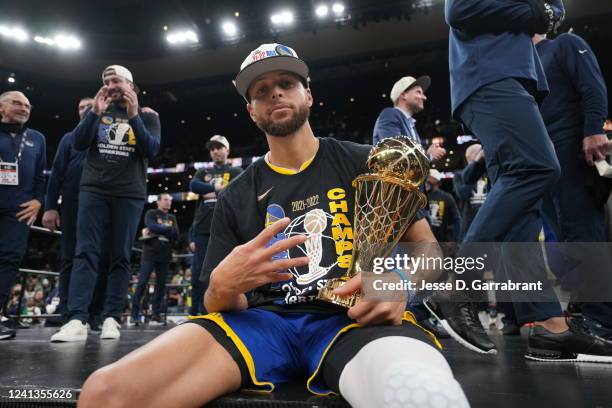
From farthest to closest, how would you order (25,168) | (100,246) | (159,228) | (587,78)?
(159,228)
(25,168)
(100,246)
(587,78)

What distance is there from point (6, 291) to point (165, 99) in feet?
35.7

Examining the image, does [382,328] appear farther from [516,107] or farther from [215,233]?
[516,107]

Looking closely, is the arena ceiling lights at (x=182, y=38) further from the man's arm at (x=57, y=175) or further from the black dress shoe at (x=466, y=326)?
the black dress shoe at (x=466, y=326)

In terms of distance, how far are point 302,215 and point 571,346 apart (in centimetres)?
95

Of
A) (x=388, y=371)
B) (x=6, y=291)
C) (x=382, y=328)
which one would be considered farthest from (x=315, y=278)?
(x=6, y=291)

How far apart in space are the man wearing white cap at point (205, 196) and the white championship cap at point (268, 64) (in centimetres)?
261

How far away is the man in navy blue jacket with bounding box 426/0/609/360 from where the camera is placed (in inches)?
55.7

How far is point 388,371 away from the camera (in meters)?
0.61

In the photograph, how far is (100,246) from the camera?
2.49 metres

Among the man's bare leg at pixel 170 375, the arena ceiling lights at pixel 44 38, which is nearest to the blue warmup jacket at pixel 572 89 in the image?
the man's bare leg at pixel 170 375

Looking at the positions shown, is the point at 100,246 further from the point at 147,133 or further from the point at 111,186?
the point at 147,133

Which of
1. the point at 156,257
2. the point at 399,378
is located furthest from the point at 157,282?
the point at 399,378

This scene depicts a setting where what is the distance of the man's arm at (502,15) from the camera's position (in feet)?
5.25

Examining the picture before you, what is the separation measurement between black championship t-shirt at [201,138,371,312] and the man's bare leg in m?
0.21
